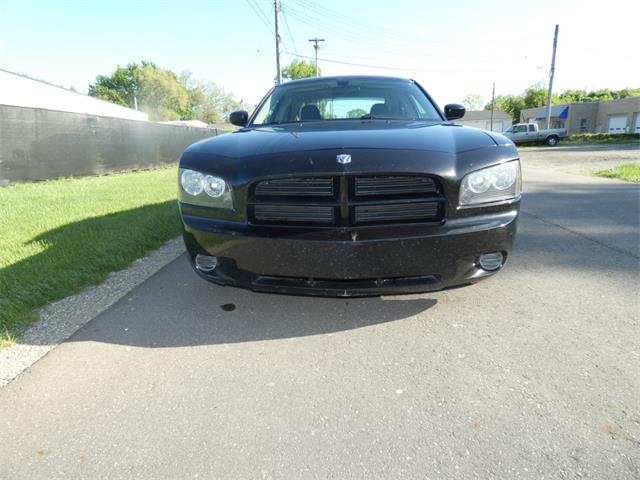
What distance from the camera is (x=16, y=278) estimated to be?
307 cm

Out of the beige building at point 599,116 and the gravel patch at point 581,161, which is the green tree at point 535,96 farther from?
the gravel patch at point 581,161

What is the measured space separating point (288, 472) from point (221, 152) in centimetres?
175

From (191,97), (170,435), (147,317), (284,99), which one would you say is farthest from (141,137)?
(191,97)

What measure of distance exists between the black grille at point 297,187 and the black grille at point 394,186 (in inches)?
6.8

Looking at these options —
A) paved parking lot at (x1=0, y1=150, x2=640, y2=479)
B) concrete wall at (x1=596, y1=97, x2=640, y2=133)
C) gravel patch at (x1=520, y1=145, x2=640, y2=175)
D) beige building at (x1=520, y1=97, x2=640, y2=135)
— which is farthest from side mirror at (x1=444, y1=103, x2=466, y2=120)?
concrete wall at (x1=596, y1=97, x2=640, y2=133)

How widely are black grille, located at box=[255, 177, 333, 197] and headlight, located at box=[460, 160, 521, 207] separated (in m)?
0.72

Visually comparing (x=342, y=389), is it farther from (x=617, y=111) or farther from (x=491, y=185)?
(x=617, y=111)

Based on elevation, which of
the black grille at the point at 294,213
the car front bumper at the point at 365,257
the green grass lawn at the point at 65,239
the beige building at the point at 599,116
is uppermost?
the beige building at the point at 599,116

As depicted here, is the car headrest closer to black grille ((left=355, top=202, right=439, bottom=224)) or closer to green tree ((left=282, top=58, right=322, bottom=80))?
black grille ((left=355, top=202, right=439, bottom=224))

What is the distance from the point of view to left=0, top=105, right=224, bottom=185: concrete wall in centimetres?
880

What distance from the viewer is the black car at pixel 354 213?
2105mm

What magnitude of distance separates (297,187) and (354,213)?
1.12 ft

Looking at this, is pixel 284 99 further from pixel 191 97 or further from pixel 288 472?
pixel 191 97

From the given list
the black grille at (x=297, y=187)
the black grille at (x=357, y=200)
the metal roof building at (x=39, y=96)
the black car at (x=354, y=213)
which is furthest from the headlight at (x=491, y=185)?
the metal roof building at (x=39, y=96)
